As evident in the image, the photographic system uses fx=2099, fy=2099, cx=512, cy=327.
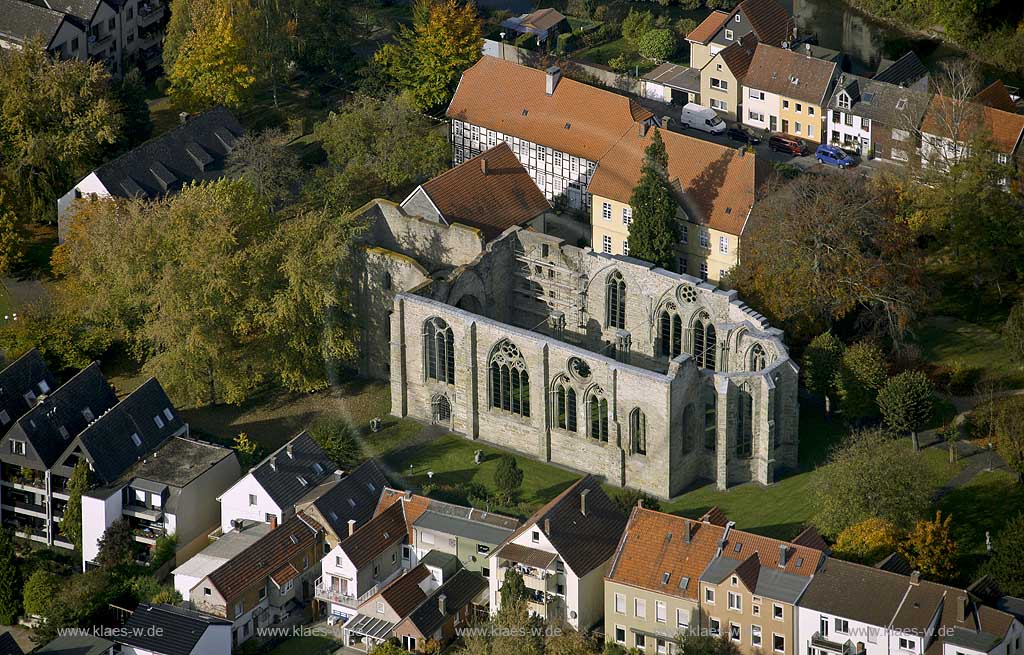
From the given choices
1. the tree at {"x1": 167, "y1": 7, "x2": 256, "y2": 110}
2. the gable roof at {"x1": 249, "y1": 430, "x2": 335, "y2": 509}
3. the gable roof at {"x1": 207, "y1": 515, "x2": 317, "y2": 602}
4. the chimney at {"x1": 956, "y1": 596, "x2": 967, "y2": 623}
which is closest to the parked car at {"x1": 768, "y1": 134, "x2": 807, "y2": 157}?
the tree at {"x1": 167, "y1": 7, "x2": 256, "y2": 110}

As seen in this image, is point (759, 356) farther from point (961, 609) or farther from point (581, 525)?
point (961, 609)

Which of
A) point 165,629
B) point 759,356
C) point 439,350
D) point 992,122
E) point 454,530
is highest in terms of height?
point 992,122

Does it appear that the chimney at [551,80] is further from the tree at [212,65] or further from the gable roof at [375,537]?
the gable roof at [375,537]

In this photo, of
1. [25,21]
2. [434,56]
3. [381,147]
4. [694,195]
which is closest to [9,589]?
[381,147]

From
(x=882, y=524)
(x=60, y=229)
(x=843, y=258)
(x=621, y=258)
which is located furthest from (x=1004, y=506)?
(x=60, y=229)

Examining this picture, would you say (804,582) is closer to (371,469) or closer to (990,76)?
(371,469)

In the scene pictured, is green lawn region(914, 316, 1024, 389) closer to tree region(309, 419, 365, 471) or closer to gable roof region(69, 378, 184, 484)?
tree region(309, 419, 365, 471)
